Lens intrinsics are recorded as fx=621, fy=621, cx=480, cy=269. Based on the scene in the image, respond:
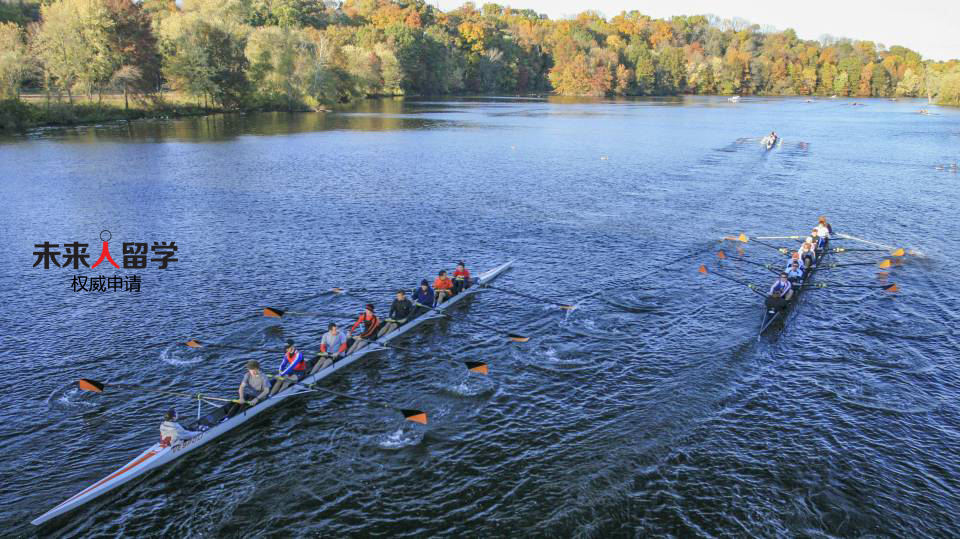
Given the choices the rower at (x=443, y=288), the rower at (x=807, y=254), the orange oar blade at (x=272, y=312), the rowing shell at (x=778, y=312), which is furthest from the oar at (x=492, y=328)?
the rower at (x=807, y=254)

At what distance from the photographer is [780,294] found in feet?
101

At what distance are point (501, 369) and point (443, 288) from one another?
288 inches

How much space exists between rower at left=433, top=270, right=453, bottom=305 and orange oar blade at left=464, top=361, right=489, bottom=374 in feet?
23.9

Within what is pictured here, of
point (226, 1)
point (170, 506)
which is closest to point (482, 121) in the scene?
point (226, 1)

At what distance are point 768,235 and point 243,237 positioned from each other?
1508 inches

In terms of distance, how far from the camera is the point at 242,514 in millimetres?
17297

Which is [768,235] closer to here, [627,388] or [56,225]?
[627,388]

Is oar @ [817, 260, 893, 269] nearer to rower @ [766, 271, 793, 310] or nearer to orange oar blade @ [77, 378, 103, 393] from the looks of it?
rower @ [766, 271, 793, 310]

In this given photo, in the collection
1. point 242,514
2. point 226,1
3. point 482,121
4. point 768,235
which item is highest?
point 226,1

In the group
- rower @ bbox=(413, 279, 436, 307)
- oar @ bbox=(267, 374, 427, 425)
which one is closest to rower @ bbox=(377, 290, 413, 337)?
rower @ bbox=(413, 279, 436, 307)

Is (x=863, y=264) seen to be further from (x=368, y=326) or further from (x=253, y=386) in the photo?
(x=253, y=386)

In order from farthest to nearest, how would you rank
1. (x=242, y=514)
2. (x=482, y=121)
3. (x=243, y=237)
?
(x=482, y=121), (x=243, y=237), (x=242, y=514)

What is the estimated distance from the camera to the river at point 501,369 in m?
17.9

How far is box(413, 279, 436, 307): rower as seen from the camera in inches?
1189
